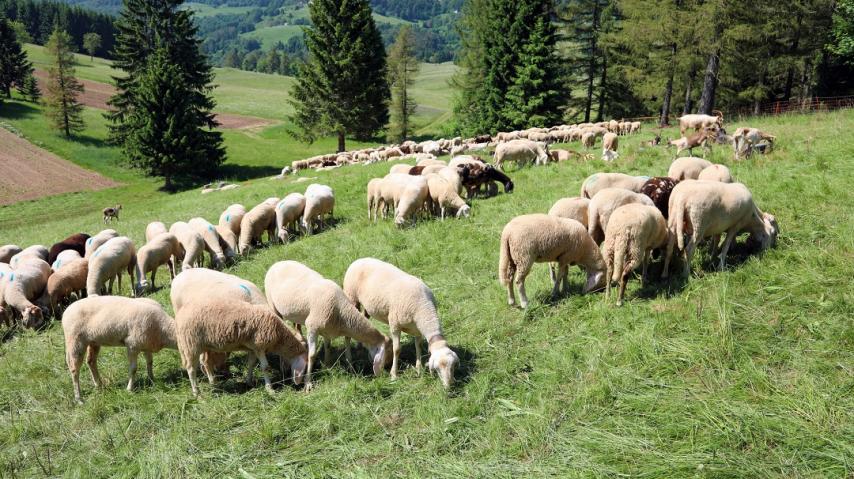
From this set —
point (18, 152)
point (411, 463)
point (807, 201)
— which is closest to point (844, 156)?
point (807, 201)

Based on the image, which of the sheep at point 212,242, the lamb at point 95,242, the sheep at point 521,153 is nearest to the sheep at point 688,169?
the sheep at point 521,153

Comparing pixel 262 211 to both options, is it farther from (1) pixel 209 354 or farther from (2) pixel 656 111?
(2) pixel 656 111

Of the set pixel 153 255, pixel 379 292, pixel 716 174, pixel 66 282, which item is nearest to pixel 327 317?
pixel 379 292

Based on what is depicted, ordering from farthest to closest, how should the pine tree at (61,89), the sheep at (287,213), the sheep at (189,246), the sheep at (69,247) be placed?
the pine tree at (61,89), the sheep at (287,213), the sheep at (69,247), the sheep at (189,246)

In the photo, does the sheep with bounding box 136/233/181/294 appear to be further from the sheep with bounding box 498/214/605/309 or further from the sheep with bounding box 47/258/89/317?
the sheep with bounding box 498/214/605/309

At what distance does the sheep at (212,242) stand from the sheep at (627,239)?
10.6m

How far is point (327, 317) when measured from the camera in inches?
304

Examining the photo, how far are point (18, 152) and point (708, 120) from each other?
195 ft

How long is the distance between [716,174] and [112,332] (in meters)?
12.0

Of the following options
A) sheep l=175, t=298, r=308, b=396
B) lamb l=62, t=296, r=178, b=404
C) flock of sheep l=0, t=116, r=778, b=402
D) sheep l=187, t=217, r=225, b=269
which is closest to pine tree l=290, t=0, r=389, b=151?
sheep l=187, t=217, r=225, b=269

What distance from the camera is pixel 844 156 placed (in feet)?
42.7

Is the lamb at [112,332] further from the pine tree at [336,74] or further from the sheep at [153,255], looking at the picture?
the pine tree at [336,74]

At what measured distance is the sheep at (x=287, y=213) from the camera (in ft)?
52.3

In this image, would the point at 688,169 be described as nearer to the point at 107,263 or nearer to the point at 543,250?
the point at 543,250
